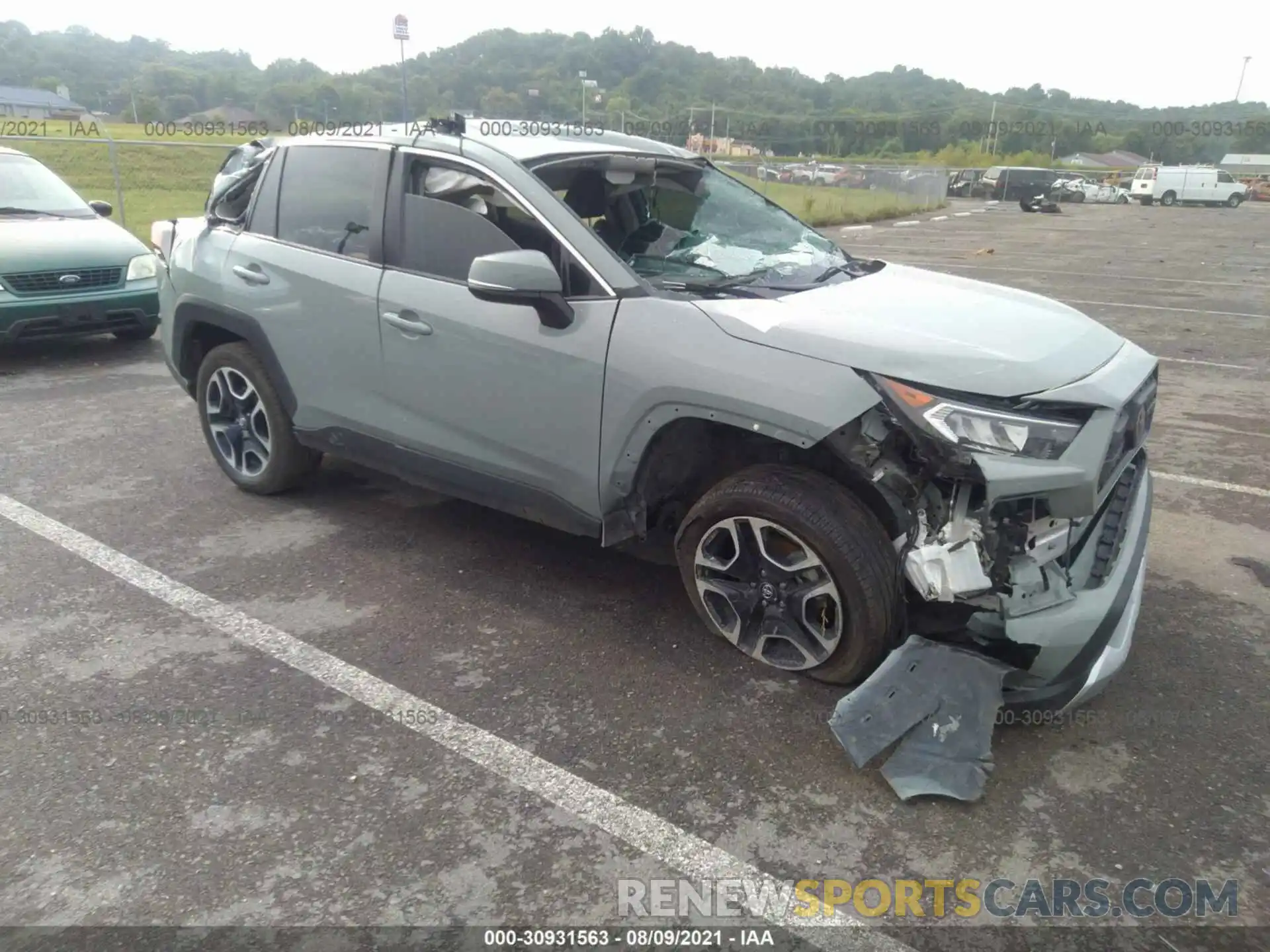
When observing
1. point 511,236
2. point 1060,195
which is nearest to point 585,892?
point 511,236

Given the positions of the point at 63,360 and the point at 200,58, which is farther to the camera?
the point at 200,58

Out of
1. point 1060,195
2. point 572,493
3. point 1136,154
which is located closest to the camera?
point 572,493

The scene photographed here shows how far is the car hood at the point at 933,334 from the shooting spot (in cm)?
279

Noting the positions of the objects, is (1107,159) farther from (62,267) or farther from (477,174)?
(477,174)

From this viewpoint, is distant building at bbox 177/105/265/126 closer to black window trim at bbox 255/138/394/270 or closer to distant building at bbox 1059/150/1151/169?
black window trim at bbox 255/138/394/270

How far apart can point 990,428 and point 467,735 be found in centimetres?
186

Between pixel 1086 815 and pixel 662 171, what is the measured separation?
3.05 metres

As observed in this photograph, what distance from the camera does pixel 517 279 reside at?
10.3ft

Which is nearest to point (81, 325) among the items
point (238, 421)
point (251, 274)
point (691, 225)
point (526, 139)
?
point (238, 421)

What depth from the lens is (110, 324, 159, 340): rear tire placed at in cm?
790

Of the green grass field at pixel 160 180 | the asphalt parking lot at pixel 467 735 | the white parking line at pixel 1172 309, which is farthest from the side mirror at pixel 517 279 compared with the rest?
the green grass field at pixel 160 180

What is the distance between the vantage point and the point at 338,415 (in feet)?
13.5

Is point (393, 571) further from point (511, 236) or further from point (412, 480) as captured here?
point (511, 236)

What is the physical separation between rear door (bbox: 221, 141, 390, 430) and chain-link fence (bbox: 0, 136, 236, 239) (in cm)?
1446
